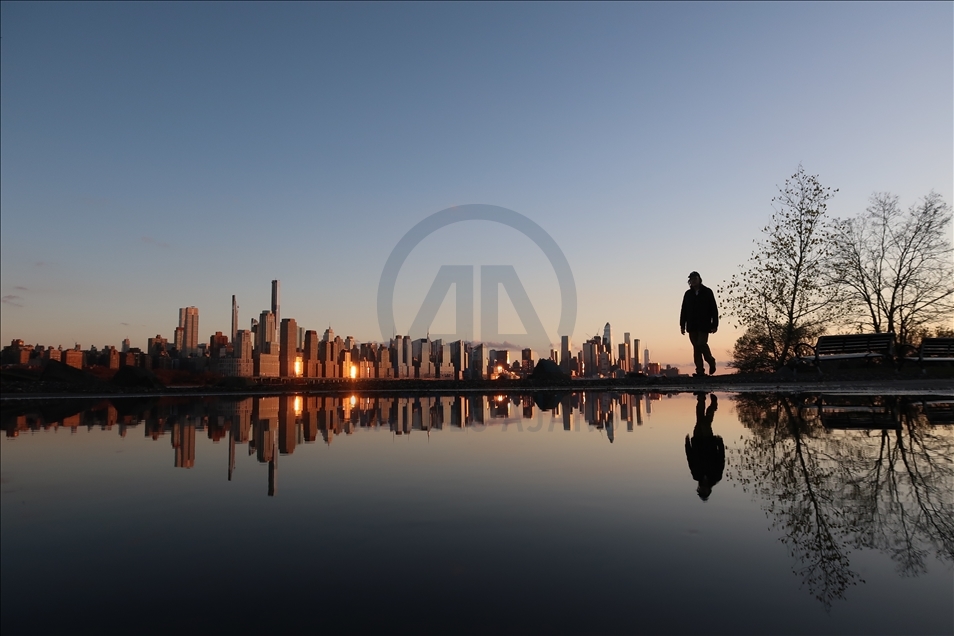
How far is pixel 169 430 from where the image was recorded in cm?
828

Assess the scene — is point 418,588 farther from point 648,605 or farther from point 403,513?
point 403,513

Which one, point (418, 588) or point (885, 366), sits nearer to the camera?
point (418, 588)

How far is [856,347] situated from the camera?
19.2m

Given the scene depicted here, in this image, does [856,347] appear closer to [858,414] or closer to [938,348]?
[938,348]

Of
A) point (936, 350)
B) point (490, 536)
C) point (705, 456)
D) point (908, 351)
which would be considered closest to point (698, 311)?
point (936, 350)

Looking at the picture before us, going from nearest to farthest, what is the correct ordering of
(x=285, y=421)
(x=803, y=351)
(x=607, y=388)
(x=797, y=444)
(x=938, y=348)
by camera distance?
(x=797, y=444) → (x=285, y=421) → (x=607, y=388) → (x=938, y=348) → (x=803, y=351)

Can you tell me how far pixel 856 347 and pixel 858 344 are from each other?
5.3 inches

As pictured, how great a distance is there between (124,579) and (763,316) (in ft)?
85.9

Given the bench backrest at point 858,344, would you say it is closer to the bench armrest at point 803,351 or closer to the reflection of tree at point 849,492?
the bench armrest at point 803,351

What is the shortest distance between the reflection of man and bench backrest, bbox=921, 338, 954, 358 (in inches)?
611

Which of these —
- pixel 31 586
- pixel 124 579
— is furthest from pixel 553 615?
pixel 31 586

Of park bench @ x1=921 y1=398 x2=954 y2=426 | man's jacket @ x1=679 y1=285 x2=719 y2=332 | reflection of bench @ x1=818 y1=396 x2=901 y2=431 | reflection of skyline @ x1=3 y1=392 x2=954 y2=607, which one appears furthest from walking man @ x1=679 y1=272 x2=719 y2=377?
park bench @ x1=921 y1=398 x2=954 y2=426

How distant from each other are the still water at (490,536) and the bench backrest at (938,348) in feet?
50.1

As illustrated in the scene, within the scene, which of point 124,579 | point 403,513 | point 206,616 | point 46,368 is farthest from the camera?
point 46,368
